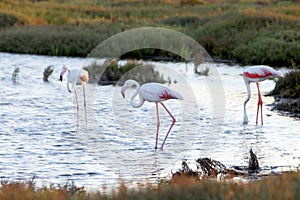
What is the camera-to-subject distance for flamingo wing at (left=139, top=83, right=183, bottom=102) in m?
12.9

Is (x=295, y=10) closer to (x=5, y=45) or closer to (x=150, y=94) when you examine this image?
(x=5, y=45)

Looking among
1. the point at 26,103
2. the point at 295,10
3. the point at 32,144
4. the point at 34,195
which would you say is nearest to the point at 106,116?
the point at 26,103

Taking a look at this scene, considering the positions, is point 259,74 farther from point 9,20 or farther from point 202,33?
point 9,20

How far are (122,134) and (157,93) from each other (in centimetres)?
139

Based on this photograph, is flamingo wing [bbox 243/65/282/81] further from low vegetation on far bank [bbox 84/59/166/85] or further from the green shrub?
the green shrub

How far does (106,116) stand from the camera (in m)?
15.8

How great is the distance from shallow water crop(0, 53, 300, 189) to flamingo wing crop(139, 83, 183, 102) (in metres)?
0.83

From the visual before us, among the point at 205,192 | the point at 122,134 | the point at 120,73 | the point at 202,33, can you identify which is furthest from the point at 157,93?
the point at 202,33

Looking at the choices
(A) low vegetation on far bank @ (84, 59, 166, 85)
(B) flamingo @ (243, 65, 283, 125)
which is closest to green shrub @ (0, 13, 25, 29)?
(A) low vegetation on far bank @ (84, 59, 166, 85)

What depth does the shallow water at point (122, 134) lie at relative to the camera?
10.8 m

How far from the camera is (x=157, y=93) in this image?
42.4ft

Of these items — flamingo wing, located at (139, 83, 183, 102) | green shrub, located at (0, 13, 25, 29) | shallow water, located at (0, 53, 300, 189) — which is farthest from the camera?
green shrub, located at (0, 13, 25, 29)

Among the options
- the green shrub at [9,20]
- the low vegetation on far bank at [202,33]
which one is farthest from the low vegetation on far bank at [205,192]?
the green shrub at [9,20]

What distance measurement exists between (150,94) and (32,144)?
7.42 ft
